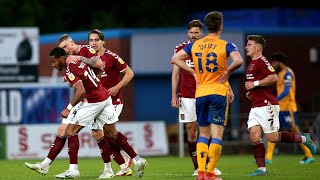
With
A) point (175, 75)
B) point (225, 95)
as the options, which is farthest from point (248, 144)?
point (225, 95)

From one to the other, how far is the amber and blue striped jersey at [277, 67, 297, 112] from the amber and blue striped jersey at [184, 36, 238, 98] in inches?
307

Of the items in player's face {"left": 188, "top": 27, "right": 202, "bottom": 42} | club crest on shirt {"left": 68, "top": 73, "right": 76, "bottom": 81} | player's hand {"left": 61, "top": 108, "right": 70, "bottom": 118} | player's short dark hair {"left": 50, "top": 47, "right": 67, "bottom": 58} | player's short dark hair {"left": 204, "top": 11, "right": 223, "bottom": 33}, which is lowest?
player's hand {"left": 61, "top": 108, "right": 70, "bottom": 118}

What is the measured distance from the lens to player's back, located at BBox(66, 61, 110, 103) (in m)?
15.6

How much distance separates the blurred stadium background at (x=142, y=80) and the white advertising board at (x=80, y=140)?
1.0 inches

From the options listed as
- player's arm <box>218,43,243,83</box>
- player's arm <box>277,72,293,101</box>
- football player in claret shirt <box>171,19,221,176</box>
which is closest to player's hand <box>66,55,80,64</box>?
football player in claret shirt <box>171,19,221,176</box>

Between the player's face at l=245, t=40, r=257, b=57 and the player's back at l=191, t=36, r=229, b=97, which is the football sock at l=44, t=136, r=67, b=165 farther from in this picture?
the player's face at l=245, t=40, r=257, b=57

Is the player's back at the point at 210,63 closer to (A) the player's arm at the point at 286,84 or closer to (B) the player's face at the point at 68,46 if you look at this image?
(B) the player's face at the point at 68,46

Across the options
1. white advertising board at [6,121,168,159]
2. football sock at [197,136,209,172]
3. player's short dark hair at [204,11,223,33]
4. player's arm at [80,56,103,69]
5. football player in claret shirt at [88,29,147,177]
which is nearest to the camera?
player's short dark hair at [204,11,223,33]

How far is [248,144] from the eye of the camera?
30.5 m

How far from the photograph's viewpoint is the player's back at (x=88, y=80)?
51.3 feet

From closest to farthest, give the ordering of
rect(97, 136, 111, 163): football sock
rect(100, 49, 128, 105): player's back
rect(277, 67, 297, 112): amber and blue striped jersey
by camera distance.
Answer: rect(97, 136, 111, 163): football sock
rect(100, 49, 128, 105): player's back
rect(277, 67, 297, 112): amber and blue striped jersey

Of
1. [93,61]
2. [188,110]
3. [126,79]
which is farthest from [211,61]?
[188,110]

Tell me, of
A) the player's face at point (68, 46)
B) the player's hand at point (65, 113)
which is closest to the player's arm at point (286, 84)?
the player's face at point (68, 46)

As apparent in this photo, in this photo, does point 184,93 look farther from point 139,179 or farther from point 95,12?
point 95,12
